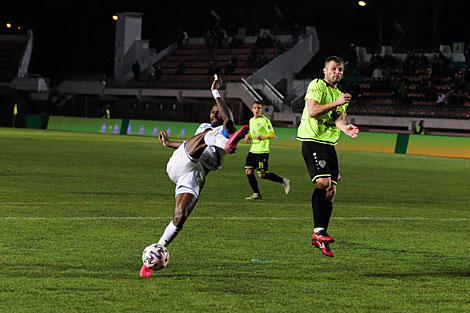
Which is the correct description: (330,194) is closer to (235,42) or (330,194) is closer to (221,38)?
(235,42)

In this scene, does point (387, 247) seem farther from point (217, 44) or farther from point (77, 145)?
point (217, 44)

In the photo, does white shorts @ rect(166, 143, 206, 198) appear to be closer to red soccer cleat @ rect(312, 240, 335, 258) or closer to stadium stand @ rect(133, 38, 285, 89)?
red soccer cleat @ rect(312, 240, 335, 258)

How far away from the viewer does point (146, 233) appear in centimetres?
1082

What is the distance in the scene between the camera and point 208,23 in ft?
248

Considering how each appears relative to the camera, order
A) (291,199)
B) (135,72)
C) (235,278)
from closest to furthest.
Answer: (235,278) → (291,199) → (135,72)

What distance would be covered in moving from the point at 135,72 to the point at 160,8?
14072 mm

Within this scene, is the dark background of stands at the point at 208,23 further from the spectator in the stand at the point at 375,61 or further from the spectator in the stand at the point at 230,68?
the spectator in the stand at the point at 375,61

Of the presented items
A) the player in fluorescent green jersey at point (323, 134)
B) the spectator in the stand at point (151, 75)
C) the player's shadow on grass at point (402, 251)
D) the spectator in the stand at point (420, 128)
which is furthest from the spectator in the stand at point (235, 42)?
the player in fluorescent green jersey at point (323, 134)

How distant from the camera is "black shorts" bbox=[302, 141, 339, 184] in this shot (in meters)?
9.55

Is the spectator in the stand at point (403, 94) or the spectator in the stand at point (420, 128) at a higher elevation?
the spectator in the stand at point (403, 94)

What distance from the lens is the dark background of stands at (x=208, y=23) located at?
193 feet

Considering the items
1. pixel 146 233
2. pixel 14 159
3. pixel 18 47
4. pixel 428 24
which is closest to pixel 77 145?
pixel 14 159

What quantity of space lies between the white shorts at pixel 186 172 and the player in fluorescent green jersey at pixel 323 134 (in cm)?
185

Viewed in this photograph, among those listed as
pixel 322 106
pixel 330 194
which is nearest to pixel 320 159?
pixel 330 194
